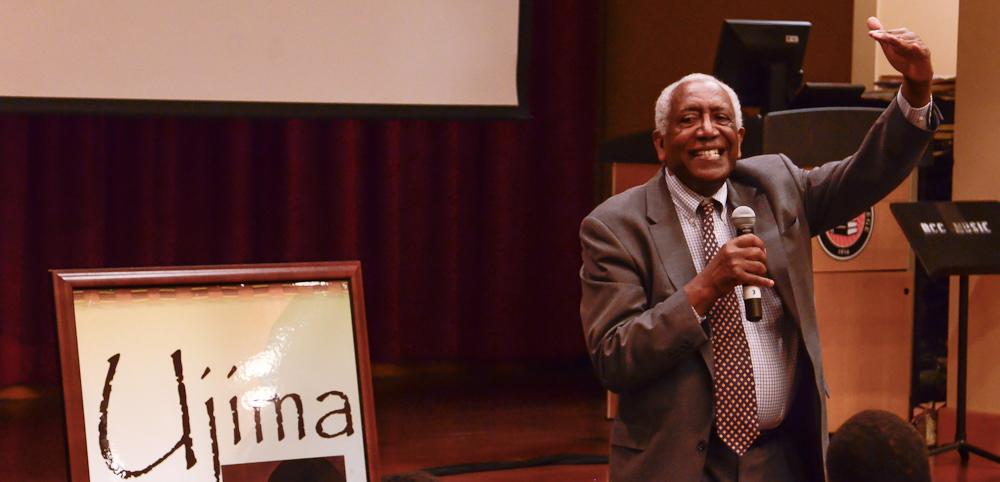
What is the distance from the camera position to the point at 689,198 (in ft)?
6.16

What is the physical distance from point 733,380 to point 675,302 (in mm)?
187

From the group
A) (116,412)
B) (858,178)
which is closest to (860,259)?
(858,178)

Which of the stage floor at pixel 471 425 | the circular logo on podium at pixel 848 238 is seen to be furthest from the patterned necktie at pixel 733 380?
the circular logo on podium at pixel 848 238

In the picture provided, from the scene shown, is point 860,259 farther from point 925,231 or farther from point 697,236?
point 697,236

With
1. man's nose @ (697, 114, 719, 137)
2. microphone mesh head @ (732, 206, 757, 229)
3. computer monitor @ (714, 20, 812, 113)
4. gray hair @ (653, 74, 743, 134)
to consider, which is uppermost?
computer monitor @ (714, 20, 812, 113)

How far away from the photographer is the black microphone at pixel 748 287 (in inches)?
64.6

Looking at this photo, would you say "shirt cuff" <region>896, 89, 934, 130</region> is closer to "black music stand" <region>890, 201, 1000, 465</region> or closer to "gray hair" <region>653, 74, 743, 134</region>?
"gray hair" <region>653, 74, 743, 134</region>

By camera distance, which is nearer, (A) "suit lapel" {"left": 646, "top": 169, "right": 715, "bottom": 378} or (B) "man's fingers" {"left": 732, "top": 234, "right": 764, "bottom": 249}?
(B) "man's fingers" {"left": 732, "top": 234, "right": 764, "bottom": 249}

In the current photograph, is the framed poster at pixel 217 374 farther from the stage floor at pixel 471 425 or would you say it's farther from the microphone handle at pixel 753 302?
the stage floor at pixel 471 425

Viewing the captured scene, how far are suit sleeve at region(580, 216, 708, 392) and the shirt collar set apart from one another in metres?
0.13

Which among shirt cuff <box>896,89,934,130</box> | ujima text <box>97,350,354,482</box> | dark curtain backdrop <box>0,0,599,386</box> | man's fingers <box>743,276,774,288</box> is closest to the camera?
ujima text <box>97,350,354,482</box>

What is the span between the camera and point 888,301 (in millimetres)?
3932

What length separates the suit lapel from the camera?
5.88ft

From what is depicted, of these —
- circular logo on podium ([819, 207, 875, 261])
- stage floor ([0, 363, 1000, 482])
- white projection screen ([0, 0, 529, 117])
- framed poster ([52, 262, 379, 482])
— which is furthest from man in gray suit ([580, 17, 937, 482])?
white projection screen ([0, 0, 529, 117])
